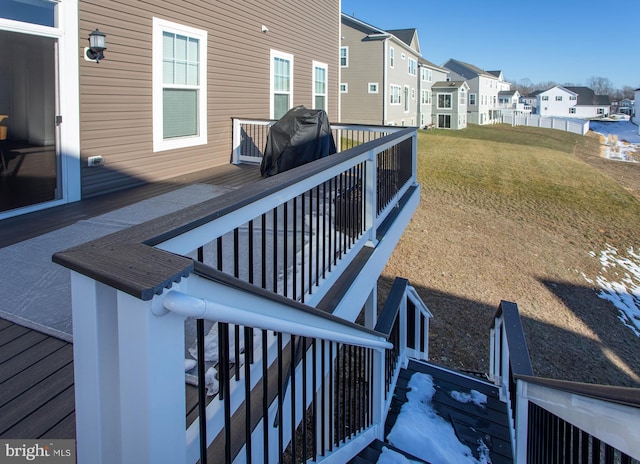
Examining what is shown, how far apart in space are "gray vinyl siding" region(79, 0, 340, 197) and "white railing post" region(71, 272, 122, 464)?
4.90m

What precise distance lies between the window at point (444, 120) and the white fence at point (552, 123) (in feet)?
47.4

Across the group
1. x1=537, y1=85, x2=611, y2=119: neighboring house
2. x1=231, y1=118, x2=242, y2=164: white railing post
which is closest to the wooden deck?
x1=231, y1=118, x2=242, y2=164: white railing post

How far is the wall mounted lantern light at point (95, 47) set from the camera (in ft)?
16.9

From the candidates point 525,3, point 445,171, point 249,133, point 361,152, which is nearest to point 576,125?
point 525,3

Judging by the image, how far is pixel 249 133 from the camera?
8523mm

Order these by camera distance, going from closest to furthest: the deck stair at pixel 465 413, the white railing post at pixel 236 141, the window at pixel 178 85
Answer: the deck stair at pixel 465 413 → the window at pixel 178 85 → the white railing post at pixel 236 141

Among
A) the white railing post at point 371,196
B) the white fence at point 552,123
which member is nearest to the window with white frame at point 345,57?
the white railing post at point 371,196

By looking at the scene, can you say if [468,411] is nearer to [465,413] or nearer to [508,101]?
[465,413]

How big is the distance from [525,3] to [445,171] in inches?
1670

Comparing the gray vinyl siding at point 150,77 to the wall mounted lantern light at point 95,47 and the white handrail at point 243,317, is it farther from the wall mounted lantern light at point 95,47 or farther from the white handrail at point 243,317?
the white handrail at point 243,317

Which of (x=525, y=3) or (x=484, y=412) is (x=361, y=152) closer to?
(x=484, y=412)

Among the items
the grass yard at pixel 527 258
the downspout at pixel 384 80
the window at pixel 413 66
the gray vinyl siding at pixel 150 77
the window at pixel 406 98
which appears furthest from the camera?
the window at pixel 413 66

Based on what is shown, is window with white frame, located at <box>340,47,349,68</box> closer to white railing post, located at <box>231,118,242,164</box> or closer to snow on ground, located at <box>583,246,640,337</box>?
snow on ground, located at <box>583,246,640,337</box>

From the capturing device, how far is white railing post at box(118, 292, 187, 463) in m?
1.00
